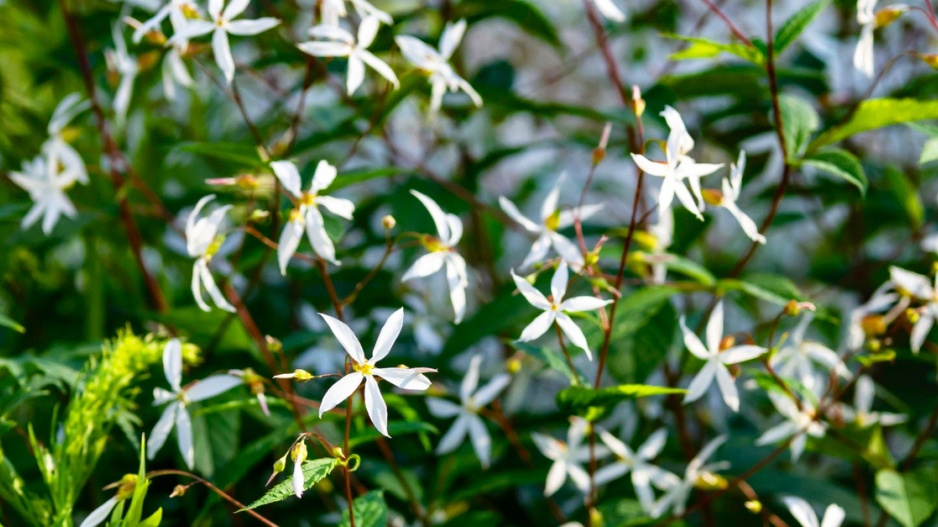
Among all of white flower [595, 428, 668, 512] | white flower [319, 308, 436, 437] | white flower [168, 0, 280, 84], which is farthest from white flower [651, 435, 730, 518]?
white flower [168, 0, 280, 84]

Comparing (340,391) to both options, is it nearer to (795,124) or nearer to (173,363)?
(173,363)

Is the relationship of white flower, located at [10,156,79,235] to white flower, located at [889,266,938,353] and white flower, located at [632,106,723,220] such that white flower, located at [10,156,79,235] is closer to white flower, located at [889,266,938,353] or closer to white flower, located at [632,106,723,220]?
white flower, located at [632,106,723,220]

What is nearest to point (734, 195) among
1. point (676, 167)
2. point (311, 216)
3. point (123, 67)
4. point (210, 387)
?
point (676, 167)

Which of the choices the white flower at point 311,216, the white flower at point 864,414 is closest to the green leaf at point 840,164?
the white flower at point 864,414

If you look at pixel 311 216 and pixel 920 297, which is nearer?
pixel 311 216

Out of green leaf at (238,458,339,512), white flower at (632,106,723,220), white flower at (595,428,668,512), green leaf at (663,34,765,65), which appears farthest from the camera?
white flower at (595,428,668,512)

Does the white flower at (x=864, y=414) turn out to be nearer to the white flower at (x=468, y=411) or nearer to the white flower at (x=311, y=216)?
the white flower at (x=468, y=411)
